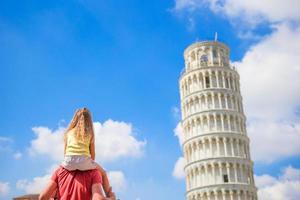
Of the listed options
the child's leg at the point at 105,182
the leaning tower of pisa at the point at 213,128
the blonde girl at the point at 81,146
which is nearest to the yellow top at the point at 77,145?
the blonde girl at the point at 81,146

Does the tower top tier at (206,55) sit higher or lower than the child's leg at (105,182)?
higher

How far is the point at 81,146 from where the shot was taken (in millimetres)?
4316

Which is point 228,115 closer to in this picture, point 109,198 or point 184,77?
point 184,77

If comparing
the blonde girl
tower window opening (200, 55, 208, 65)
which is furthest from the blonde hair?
tower window opening (200, 55, 208, 65)

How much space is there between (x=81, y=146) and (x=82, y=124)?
0.24m

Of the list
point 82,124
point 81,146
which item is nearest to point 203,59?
point 82,124

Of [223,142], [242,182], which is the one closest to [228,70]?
[223,142]

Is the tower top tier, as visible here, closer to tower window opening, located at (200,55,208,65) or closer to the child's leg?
tower window opening, located at (200,55,208,65)

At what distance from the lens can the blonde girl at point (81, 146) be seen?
165 inches

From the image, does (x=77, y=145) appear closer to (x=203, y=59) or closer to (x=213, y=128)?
(x=213, y=128)

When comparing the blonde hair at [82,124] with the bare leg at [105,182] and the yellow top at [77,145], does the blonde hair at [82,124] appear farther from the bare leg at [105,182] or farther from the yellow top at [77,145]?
the bare leg at [105,182]

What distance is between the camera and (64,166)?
421cm

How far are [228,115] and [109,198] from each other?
180ft

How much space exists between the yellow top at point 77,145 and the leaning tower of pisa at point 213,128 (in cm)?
5075
